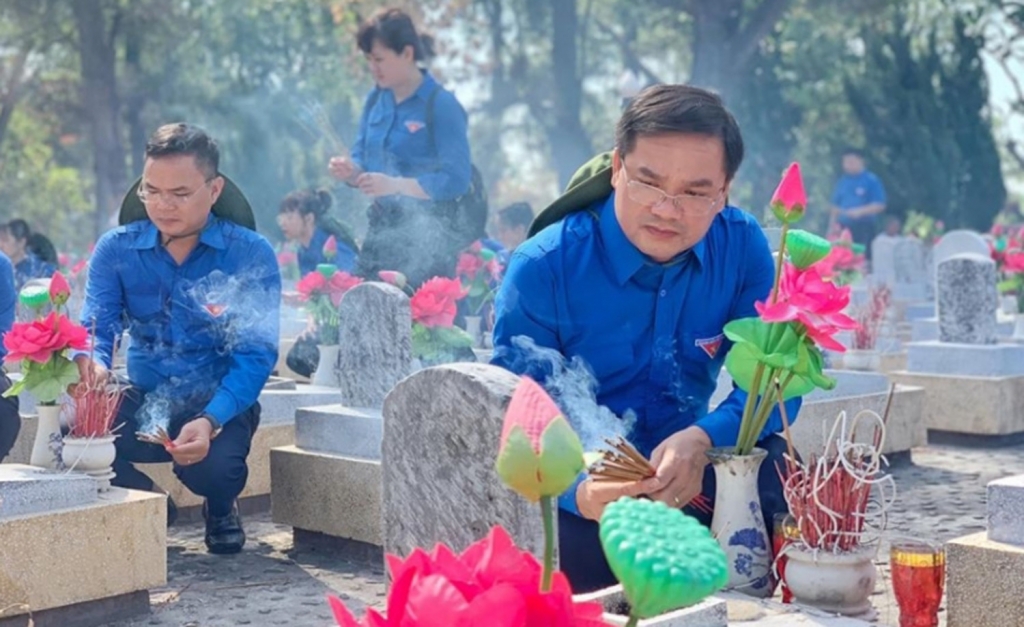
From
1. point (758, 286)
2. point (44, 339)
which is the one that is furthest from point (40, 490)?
point (758, 286)

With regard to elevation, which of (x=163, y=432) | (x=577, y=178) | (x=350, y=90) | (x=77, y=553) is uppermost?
(x=350, y=90)

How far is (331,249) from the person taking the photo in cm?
1097

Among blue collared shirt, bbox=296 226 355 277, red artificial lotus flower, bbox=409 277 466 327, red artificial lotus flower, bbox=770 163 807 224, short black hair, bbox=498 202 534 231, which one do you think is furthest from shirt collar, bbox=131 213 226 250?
short black hair, bbox=498 202 534 231

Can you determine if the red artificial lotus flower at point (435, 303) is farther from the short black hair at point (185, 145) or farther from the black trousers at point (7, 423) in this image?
the black trousers at point (7, 423)

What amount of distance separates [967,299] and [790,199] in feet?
19.8

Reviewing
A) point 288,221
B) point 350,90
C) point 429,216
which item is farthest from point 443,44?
point 429,216

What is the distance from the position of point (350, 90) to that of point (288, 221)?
21.6 m

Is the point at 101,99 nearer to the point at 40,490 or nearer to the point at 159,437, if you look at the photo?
the point at 159,437

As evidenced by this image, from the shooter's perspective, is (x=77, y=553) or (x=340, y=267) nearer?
(x=77, y=553)

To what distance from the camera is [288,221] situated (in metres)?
11.7

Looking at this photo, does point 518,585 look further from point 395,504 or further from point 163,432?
point 163,432

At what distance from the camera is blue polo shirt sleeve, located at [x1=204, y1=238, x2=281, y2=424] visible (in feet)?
18.7

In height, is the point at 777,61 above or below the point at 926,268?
above

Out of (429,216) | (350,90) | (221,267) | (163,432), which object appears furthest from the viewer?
(350,90)
